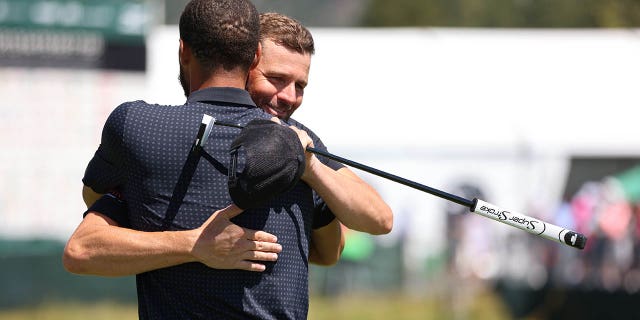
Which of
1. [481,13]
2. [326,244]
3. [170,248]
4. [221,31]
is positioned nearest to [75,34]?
[326,244]

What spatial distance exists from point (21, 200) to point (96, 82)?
2.25m

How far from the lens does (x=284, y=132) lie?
3.42 m

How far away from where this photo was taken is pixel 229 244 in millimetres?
3520

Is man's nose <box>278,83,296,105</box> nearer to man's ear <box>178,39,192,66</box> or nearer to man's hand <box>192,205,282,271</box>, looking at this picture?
man's ear <box>178,39,192,66</box>

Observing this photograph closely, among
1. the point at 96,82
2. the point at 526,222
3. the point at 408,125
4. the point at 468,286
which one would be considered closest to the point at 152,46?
the point at 96,82

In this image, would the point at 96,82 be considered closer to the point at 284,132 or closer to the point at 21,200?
the point at 21,200

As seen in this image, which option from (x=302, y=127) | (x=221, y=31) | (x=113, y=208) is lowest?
(x=113, y=208)

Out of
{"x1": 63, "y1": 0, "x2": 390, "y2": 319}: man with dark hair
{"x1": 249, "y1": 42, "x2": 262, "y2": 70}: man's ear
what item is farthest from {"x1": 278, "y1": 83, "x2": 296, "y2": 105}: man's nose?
{"x1": 63, "y1": 0, "x2": 390, "y2": 319}: man with dark hair

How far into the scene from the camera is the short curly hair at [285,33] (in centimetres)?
409

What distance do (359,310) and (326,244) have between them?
34.6ft

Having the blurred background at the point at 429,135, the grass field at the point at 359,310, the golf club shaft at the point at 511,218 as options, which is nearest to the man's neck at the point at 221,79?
the golf club shaft at the point at 511,218

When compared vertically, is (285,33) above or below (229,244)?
above

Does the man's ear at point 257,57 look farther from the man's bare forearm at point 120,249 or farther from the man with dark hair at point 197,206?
the man's bare forearm at point 120,249

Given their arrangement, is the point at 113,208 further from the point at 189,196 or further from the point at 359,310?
the point at 359,310
